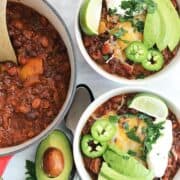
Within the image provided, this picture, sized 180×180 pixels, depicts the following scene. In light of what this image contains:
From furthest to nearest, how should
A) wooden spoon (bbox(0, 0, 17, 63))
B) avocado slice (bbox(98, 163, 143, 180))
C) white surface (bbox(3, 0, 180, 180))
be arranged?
white surface (bbox(3, 0, 180, 180)) → avocado slice (bbox(98, 163, 143, 180)) → wooden spoon (bbox(0, 0, 17, 63))

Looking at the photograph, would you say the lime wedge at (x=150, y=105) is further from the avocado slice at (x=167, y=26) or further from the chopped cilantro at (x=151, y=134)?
the avocado slice at (x=167, y=26)

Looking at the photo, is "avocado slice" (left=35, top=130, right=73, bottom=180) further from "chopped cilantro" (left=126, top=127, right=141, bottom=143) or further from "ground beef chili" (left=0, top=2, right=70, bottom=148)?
"chopped cilantro" (left=126, top=127, right=141, bottom=143)

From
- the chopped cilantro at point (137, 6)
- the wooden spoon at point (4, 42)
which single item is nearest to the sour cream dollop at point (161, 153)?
the chopped cilantro at point (137, 6)

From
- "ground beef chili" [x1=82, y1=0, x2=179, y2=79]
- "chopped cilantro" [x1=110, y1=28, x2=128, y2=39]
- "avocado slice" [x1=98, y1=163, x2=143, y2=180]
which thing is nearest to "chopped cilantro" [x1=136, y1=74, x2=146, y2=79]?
"ground beef chili" [x1=82, y1=0, x2=179, y2=79]

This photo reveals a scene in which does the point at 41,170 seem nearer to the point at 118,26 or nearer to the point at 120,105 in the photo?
the point at 120,105

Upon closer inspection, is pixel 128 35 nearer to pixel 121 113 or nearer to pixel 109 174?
pixel 121 113

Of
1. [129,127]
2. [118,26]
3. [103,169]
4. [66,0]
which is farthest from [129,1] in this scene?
[103,169]
